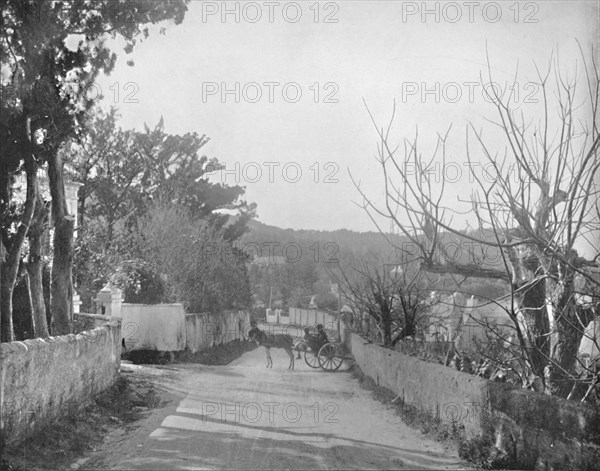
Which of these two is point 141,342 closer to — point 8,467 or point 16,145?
point 16,145

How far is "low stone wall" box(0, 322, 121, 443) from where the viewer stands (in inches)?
265

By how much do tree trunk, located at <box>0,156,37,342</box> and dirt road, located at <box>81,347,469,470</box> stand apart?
2347 millimetres

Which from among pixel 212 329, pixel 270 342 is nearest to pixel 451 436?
pixel 270 342

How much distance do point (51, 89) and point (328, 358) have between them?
43.1 feet

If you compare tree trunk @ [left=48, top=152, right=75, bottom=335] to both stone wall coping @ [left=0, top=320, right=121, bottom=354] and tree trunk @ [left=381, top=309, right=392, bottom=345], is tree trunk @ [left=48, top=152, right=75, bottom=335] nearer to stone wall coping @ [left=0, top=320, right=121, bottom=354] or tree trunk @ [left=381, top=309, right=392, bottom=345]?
stone wall coping @ [left=0, top=320, right=121, bottom=354]

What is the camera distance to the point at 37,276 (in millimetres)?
10789

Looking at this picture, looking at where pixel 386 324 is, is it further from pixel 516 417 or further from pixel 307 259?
pixel 307 259

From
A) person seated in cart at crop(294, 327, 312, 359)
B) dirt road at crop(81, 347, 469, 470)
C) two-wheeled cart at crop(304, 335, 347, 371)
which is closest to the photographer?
dirt road at crop(81, 347, 469, 470)

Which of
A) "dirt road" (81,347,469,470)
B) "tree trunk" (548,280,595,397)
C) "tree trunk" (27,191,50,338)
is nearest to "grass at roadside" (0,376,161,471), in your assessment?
"dirt road" (81,347,469,470)

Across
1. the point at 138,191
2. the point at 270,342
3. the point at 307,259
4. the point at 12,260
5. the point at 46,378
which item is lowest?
the point at 270,342

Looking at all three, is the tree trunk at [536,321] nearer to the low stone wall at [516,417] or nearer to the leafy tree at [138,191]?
the low stone wall at [516,417]

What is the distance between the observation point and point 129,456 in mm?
7613

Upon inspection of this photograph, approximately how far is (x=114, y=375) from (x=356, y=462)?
639cm

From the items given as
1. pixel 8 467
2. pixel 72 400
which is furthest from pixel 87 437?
pixel 8 467
